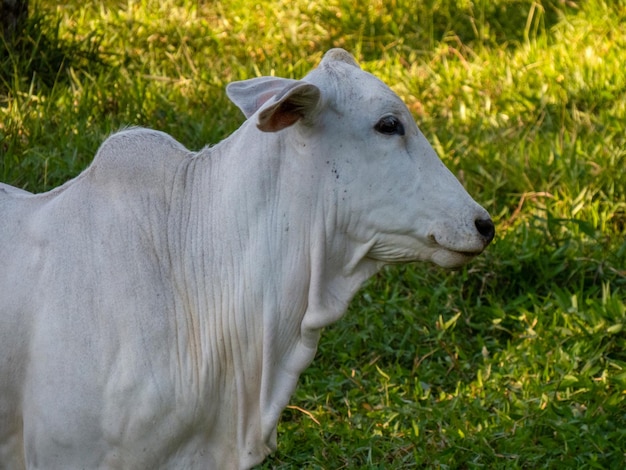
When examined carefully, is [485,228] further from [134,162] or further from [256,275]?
[134,162]

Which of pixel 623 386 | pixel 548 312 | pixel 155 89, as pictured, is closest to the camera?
pixel 623 386

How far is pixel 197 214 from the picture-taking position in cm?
288

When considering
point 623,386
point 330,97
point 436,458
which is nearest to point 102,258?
point 330,97

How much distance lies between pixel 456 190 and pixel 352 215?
27 centimetres

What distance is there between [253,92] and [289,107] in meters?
0.36

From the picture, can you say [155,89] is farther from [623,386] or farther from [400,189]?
[400,189]

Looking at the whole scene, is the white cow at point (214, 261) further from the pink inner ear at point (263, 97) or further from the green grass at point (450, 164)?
the green grass at point (450, 164)

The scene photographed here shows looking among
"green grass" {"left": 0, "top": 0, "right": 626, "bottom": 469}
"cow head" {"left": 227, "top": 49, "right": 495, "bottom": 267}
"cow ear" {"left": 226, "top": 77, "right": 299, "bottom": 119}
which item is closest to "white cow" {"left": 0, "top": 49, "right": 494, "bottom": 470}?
"cow head" {"left": 227, "top": 49, "right": 495, "bottom": 267}

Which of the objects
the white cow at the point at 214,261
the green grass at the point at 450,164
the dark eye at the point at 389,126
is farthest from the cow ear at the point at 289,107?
the green grass at the point at 450,164

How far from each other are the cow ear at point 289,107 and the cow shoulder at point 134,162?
35cm

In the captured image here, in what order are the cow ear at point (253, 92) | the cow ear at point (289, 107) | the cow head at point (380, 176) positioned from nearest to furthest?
the cow ear at point (289, 107)
the cow head at point (380, 176)
the cow ear at point (253, 92)

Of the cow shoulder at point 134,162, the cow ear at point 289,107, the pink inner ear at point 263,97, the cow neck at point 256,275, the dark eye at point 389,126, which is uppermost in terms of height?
the cow ear at point 289,107

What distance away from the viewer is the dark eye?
111 inches

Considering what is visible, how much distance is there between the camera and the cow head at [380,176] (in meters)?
2.80
